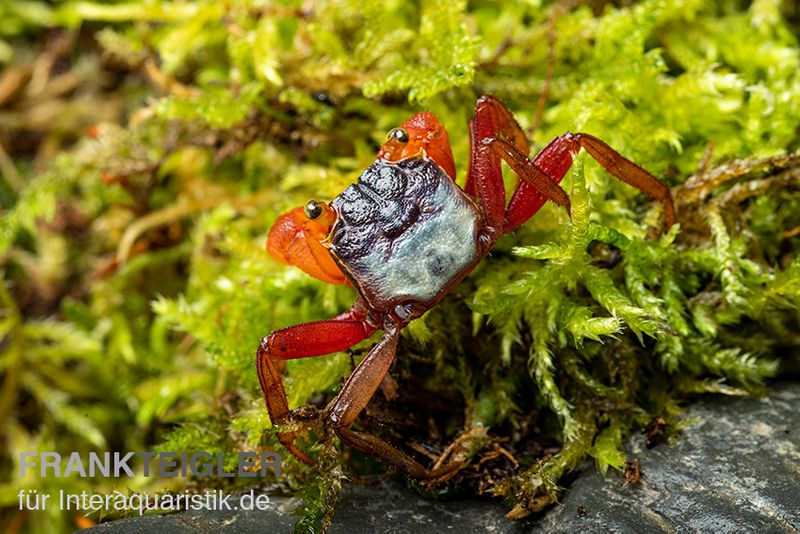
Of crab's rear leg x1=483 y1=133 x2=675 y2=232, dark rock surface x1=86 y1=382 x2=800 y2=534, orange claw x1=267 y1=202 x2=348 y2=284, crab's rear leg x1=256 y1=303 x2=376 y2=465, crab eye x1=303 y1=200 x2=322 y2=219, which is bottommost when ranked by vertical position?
dark rock surface x1=86 y1=382 x2=800 y2=534

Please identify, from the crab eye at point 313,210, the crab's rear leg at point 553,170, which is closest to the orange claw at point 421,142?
the crab's rear leg at point 553,170

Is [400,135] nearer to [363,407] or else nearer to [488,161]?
[488,161]

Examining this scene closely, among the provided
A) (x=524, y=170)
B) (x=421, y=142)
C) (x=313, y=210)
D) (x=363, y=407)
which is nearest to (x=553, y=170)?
(x=524, y=170)

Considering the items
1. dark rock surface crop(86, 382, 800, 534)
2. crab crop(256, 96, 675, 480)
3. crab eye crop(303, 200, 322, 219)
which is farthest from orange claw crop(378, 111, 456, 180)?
dark rock surface crop(86, 382, 800, 534)

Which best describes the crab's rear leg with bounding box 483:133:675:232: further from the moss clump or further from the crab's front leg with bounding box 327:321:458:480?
the crab's front leg with bounding box 327:321:458:480

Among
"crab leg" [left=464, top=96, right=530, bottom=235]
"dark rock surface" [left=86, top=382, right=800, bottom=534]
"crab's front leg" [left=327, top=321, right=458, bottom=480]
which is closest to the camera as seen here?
"dark rock surface" [left=86, top=382, right=800, bottom=534]

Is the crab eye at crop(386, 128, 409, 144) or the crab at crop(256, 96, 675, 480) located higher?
the crab eye at crop(386, 128, 409, 144)

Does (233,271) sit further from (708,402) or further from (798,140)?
(798,140)
